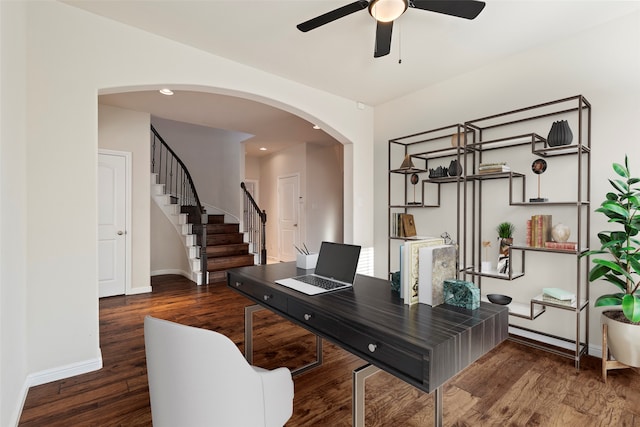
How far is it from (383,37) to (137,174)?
13.2 ft

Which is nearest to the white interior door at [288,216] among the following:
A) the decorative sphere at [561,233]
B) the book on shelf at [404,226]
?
the book on shelf at [404,226]

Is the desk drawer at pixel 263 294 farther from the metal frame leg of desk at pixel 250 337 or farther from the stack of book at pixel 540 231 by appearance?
the stack of book at pixel 540 231

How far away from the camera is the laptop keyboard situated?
1.80 m

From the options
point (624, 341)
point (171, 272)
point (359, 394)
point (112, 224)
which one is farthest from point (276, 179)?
point (359, 394)

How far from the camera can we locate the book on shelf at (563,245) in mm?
2504

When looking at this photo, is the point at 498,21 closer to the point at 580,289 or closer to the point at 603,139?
the point at 603,139

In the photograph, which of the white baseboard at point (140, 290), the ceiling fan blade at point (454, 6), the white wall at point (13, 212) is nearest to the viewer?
the white wall at point (13, 212)

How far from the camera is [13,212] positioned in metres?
1.82

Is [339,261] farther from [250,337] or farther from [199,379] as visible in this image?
[199,379]

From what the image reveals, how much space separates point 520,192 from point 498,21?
155 cm

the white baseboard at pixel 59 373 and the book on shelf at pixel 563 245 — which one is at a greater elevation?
the book on shelf at pixel 563 245

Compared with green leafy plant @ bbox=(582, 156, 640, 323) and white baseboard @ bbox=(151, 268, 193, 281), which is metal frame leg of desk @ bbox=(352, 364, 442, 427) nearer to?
green leafy plant @ bbox=(582, 156, 640, 323)

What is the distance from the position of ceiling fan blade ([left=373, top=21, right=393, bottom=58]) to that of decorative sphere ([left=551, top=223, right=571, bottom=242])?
2036mm

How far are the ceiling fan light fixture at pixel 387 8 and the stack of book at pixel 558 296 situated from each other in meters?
2.48
